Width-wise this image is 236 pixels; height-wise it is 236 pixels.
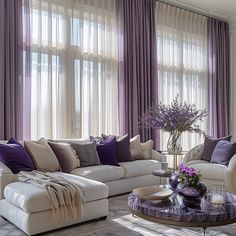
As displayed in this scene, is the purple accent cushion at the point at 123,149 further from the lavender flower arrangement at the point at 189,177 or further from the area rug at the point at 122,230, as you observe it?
the lavender flower arrangement at the point at 189,177

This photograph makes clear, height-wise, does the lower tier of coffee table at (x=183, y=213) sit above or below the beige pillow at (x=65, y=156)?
below

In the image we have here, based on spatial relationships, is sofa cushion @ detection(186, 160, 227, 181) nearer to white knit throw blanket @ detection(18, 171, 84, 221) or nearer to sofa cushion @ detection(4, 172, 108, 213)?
sofa cushion @ detection(4, 172, 108, 213)

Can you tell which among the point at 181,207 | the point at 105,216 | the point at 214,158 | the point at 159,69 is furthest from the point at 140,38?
the point at 181,207

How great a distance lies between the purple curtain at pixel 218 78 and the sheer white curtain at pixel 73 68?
106 inches

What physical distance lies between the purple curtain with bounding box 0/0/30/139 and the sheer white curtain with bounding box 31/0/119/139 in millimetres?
213

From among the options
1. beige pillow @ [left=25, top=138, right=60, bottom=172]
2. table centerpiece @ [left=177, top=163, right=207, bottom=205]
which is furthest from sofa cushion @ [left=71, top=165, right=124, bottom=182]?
table centerpiece @ [left=177, top=163, right=207, bottom=205]

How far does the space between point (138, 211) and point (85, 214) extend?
3.06 feet

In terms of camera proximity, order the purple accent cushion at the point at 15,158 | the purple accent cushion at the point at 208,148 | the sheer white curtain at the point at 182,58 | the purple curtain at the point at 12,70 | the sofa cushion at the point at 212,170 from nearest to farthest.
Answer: the purple accent cushion at the point at 15,158 < the sofa cushion at the point at 212,170 < the purple curtain at the point at 12,70 < the purple accent cushion at the point at 208,148 < the sheer white curtain at the point at 182,58

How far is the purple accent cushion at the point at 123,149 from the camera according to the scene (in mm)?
5184

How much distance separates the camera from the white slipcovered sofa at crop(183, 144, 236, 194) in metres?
4.17

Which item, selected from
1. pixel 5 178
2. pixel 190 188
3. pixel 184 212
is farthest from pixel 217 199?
pixel 5 178

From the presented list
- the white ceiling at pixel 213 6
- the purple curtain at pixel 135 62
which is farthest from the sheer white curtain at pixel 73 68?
the white ceiling at pixel 213 6

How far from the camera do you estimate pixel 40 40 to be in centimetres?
515

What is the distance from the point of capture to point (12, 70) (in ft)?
15.8
